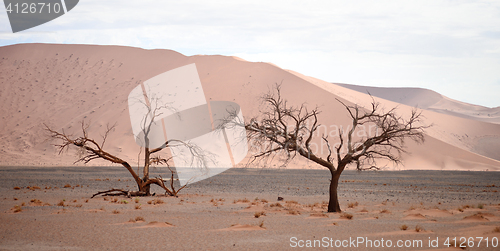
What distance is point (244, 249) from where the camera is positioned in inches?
389

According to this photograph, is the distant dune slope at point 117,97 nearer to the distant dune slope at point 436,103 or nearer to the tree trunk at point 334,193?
the tree trunk at point 334,193

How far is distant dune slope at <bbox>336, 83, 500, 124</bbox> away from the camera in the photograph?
419ft

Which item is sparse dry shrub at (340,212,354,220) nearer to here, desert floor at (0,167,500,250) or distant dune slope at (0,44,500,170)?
desert floor at (0,167,500,250)

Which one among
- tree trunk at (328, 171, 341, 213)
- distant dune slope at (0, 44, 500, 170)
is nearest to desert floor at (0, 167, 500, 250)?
tree trunk at (328, 171, 341, 213)

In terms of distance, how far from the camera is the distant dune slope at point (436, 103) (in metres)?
128

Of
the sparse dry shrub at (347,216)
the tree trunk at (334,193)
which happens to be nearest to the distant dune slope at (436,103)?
the tree trunk at (334,193)

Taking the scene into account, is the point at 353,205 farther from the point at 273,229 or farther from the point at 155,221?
the point at 155,221

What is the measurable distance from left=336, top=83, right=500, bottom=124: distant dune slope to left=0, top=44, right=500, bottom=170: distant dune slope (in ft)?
163

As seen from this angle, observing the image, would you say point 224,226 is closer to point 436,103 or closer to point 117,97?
point 117,97

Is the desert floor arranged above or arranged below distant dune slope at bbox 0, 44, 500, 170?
below

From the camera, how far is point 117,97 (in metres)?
73.2

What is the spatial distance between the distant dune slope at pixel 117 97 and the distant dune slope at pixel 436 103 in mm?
49765

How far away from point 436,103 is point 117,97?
352ft

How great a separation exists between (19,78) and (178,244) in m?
77.5
